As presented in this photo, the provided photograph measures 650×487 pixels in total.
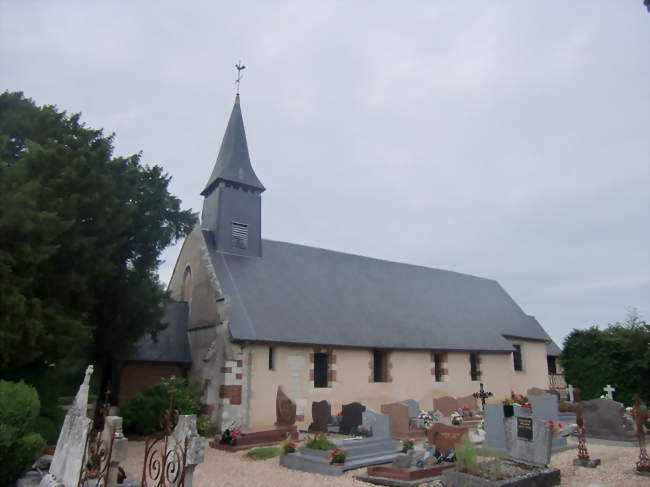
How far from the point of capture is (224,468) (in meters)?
10.4

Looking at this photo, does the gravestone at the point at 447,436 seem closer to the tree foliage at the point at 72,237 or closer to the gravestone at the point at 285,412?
the gravestone at the point at 285,412

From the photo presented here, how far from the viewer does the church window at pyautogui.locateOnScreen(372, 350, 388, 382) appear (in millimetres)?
19016

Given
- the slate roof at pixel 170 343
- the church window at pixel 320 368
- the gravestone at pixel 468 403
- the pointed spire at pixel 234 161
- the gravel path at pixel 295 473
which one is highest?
the pointed spire at pixel 234 161

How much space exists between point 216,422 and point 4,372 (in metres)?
6.67

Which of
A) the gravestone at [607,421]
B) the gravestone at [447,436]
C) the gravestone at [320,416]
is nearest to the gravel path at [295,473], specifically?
the gravestone at [607,421]

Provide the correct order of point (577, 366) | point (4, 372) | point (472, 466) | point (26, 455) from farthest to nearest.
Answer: point (577, 366), point (4, 372), point (472, 466), point (26, 455)

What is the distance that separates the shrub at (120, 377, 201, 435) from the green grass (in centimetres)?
330

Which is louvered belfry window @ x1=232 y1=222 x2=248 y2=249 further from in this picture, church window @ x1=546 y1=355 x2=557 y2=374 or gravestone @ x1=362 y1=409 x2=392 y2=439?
church window @ x1=546 y1=355 x2=557 y2=374

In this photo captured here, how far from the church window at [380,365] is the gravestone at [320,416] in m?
4.20

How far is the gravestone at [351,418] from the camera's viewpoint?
14.4 metres

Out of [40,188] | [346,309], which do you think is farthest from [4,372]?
[346,309]

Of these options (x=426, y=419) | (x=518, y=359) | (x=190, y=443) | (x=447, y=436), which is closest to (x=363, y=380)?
(x=426, y=419)

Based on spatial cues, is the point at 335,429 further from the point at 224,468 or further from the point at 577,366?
the point at 577,366

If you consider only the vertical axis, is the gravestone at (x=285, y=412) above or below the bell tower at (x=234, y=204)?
below
